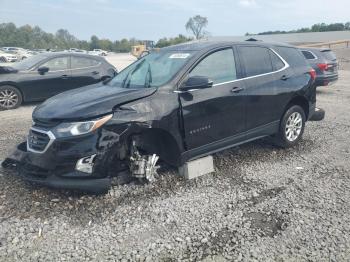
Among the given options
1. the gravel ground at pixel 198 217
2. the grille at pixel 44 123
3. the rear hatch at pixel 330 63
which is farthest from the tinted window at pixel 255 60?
the rear hatch at pixel 330 63

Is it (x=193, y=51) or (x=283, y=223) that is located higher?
(x=193, y=51)

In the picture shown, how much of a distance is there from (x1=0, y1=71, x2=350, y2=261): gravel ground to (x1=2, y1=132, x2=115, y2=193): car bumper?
0.83ft

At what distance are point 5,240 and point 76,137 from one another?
1.20 meters

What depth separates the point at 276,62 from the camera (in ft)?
18.4

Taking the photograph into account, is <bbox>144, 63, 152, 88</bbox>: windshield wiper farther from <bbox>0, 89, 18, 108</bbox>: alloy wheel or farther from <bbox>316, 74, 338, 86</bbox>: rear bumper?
<bbox>316, 74, 338, 86</bbox>: rear bumper

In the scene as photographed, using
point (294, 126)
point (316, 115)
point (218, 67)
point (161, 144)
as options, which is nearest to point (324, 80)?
point (316, 115)

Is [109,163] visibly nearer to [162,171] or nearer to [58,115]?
[58,115]

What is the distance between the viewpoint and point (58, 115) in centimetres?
390

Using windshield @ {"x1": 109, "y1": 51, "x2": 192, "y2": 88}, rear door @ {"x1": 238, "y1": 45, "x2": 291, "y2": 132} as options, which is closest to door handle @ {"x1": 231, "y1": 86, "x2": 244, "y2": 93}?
rear door @ {"x1": 238, "y1": 45, "x2": 291, "y2": 132}

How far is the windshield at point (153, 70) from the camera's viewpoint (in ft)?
14.9

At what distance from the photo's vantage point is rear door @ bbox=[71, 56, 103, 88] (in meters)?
10.0

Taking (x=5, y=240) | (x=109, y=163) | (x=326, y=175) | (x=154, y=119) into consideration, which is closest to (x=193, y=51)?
(x=154, y=119)

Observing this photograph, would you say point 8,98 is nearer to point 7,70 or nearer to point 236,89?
point 7,70

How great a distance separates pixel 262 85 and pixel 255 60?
40 cm
